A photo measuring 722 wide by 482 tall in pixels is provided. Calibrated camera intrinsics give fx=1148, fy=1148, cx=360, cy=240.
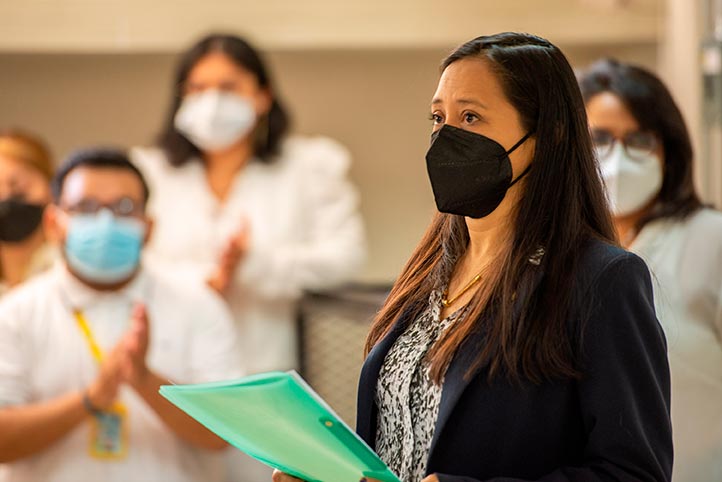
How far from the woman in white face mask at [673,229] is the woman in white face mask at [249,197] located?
65.3 inches

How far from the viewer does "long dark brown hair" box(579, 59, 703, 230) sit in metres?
2.53

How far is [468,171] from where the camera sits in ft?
5.17

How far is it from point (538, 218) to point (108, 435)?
1.78 meters

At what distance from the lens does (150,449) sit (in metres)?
2.99

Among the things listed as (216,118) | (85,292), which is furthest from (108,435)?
(216,118)

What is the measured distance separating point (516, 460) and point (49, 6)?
12.7 feet

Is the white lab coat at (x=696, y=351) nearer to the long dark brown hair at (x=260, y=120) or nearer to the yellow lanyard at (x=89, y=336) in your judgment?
the yellow lanyard at (x=89, y=336)

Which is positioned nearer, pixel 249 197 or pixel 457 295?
pixel 457 295

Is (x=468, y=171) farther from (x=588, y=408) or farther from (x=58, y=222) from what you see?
(x=58, y=222)

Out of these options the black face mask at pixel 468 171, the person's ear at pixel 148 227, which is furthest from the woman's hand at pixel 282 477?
the person's ear at pixel 148 227

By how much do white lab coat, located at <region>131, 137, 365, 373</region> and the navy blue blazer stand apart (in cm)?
249

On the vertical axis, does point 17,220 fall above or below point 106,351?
above

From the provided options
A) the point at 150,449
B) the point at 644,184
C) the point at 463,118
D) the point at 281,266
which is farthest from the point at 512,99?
the point at 281,266

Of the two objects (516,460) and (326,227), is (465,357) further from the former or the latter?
(326,227)
